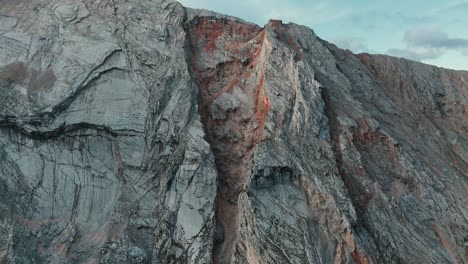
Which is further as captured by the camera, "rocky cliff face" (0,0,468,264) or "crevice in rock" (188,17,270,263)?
"crevice in rock" (188,17,270,263)

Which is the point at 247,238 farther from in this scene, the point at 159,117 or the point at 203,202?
the point at 159,117

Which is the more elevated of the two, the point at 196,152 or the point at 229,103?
the point at 229,103

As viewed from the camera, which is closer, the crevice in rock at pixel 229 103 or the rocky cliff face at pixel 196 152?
the rocky cliff face at pixel 196 152

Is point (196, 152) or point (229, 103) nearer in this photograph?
point (196, 152)
